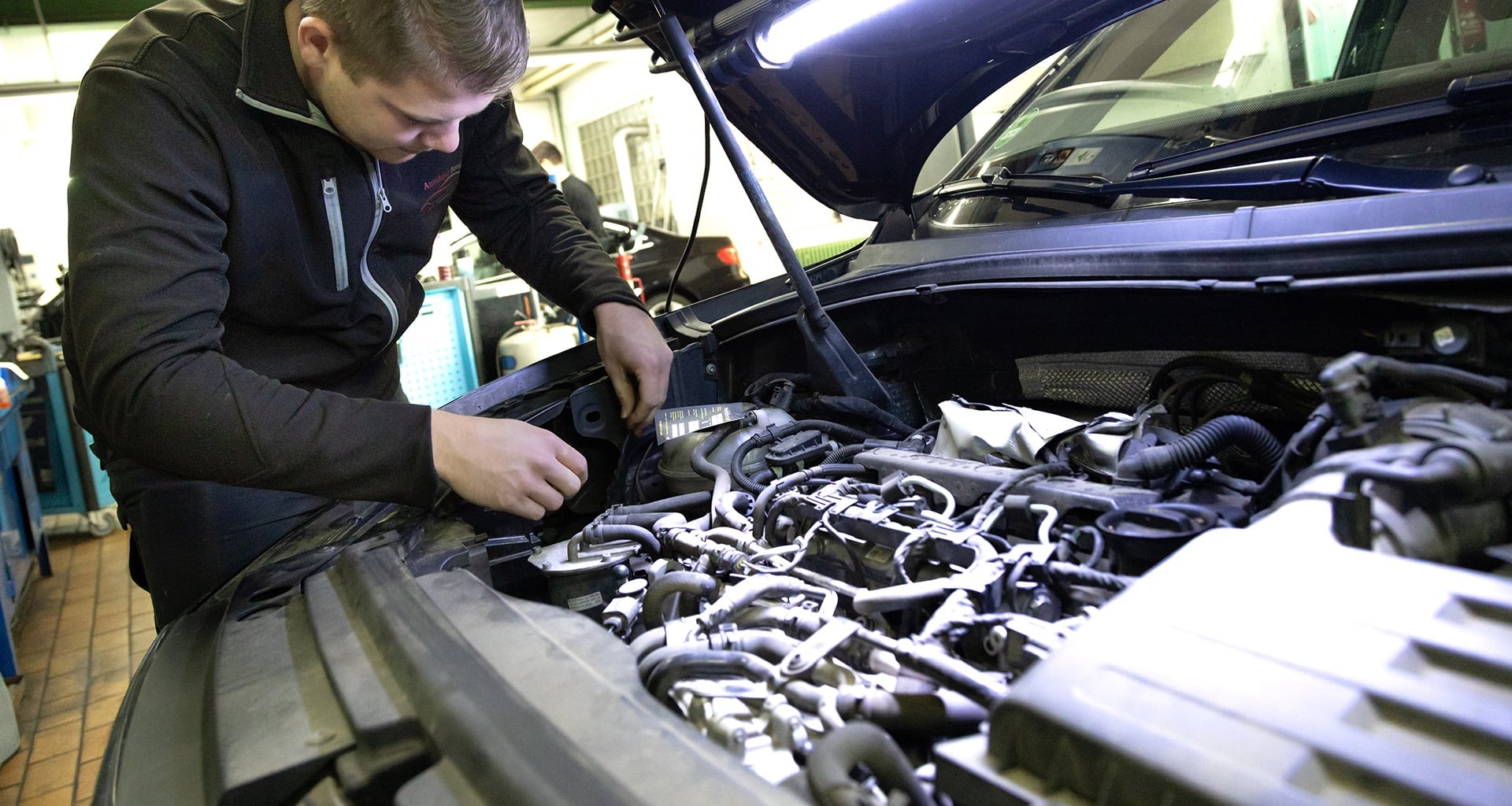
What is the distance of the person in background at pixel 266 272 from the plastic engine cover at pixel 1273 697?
→ 816mm

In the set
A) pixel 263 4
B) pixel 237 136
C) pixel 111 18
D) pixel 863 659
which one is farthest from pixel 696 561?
pixel 111 18

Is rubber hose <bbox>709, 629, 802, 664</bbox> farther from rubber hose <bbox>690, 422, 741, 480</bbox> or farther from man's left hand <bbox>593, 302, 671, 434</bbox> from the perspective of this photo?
man's left hand <bbox>593, 302, 671, 434</bbox>

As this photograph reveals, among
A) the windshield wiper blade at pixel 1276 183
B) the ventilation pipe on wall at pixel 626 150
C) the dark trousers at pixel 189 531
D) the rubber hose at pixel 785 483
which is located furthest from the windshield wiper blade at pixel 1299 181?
the ventilation pipe on wall at pixel 626 150

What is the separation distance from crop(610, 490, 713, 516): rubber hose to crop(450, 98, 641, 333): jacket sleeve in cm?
49

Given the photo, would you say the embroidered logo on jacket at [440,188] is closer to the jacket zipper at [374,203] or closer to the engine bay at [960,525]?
the jacket zipper at [374,203]

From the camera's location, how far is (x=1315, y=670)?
0.58 meters

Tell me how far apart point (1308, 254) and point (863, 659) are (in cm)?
68

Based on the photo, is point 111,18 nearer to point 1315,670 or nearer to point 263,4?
point 263,4

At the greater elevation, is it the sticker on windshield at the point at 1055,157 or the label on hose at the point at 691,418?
the sticker on windshield at the point at 1055,157

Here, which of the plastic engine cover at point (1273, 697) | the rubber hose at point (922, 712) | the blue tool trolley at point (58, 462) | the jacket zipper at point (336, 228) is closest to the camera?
the plastic engine cover at point (1273, 697)

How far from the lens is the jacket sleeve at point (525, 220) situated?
181 cm

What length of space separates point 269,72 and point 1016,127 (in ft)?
4.34

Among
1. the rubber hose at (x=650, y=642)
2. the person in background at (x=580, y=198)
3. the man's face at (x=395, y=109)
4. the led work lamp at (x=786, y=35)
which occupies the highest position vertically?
the person in background at (x=580, y=198)

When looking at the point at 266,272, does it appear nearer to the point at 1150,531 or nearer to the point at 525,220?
the point at 525,220
